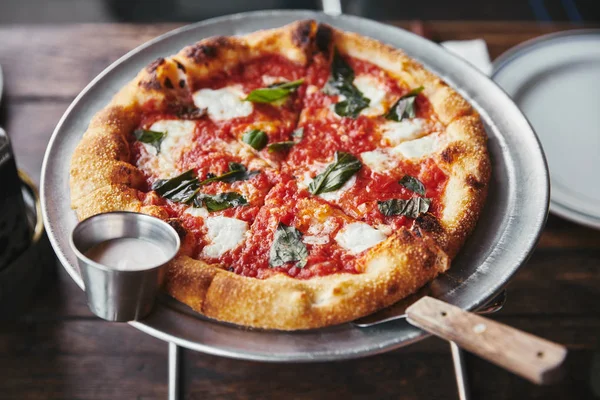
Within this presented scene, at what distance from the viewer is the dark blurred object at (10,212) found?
2721mm

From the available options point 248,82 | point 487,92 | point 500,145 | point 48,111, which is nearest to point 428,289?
point 500,145

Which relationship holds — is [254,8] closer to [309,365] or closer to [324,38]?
[324,38]

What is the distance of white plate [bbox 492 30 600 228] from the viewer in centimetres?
348

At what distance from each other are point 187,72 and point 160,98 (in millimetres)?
225

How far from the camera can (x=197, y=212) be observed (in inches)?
108

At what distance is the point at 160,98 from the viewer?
124 inches

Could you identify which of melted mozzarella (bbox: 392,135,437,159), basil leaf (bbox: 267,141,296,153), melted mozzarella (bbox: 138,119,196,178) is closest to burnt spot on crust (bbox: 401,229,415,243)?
melted mozzarella (bbox: 392,135,437,159)

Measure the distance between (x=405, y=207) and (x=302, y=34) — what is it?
1160 millimetres

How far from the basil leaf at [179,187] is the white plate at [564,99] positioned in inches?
67.0

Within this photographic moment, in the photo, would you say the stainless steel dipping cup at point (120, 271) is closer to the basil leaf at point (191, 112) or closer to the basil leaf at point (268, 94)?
the basil leaf at point (191, 112)

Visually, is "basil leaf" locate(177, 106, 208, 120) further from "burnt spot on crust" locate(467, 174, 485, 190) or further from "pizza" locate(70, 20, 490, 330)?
"burnt spot on crust" locate(467, 174, 485, 190)

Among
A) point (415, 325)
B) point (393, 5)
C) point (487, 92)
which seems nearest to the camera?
point (415, 325)

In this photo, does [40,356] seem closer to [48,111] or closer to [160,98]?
[160,98]

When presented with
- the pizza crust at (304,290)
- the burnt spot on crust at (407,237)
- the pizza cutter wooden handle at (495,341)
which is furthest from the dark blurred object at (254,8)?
the pizza cutter wooden handle at (495,341)
